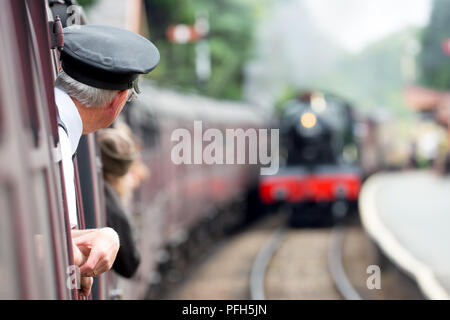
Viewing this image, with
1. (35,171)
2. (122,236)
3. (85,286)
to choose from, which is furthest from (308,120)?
(35,171)

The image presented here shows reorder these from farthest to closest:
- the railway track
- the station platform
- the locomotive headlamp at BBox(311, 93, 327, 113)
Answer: the locomotive headlamp at BBox(311, 93, 327, 113) < the railway track < the station platform

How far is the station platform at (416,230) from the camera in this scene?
7212 mm

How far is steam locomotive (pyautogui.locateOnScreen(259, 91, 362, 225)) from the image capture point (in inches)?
653

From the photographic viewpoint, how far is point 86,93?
1992mm

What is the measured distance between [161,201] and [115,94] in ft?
27.7

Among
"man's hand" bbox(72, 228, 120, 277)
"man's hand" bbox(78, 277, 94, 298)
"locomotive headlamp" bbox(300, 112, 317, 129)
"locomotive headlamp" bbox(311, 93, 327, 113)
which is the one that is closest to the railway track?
"locomotive headlamp" bbox(300, 112, 317, 129)

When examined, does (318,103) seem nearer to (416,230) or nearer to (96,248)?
(416,230)

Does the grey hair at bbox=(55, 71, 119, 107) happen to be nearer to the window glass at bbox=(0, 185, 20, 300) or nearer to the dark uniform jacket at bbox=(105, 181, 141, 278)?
the window glass at bbox=(0, 185, 20, 300)

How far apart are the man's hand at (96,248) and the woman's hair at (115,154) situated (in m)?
1.49

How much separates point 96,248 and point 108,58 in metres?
0.50

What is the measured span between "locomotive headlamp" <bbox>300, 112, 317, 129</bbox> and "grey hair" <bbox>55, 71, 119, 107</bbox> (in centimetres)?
1562

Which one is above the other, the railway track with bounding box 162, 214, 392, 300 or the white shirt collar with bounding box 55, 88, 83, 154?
the white shirt collar with bounding box 55, 88, 83, 154

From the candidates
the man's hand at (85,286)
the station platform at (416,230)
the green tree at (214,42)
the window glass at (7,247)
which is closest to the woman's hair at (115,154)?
the man's hand at (85,286)

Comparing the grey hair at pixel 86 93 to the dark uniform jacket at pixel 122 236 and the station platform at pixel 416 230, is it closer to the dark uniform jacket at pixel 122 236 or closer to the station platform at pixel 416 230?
the dark uniform jacket at pixel 122 236
